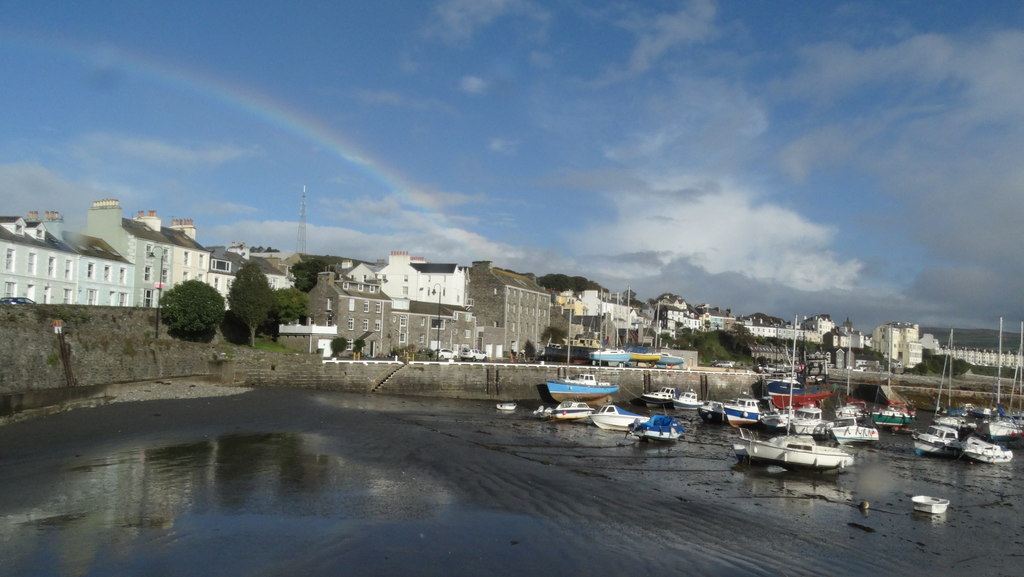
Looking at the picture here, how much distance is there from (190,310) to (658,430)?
34977 mm

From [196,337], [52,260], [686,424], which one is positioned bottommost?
[686,424]

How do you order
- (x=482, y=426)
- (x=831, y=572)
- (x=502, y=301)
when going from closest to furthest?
(x=831, y=572) < (x=482, y=426) < (x=502, y=301)

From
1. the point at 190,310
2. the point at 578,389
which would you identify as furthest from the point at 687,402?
the point at 190,310

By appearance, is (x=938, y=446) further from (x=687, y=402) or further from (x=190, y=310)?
(x=190, y=310)

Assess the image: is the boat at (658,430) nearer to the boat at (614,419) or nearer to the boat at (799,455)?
the boat at (614,419)

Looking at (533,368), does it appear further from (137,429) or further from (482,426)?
(137,429)

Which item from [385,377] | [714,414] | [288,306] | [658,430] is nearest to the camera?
[658,430]

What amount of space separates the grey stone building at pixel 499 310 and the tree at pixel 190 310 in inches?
1274

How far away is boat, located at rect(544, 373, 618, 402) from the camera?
177 ft

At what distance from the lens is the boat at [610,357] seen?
227 feet

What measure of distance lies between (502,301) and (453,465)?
55406 mm

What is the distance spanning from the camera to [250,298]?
181 ft

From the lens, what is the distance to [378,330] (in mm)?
65188

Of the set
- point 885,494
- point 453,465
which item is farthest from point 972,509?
point 453,465
